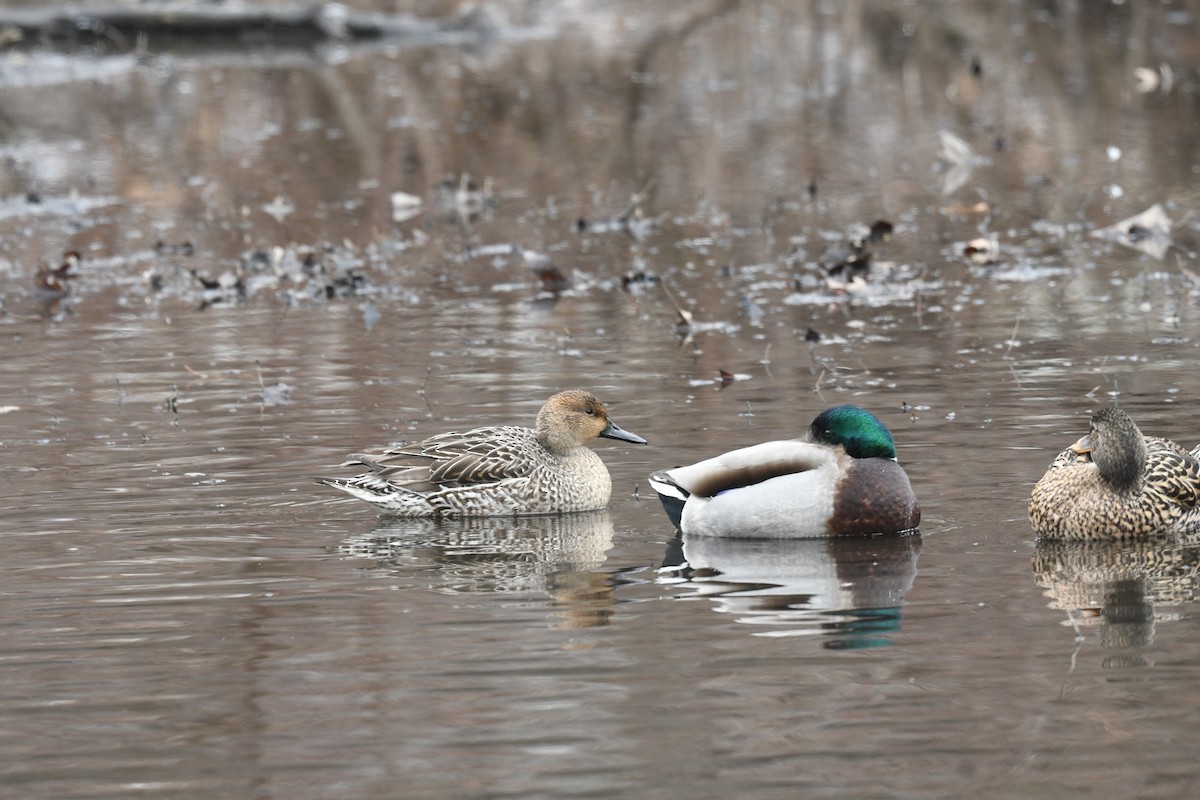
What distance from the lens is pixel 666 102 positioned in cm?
2917

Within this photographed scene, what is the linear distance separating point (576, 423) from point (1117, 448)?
2893 mm

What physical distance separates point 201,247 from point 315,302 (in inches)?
127

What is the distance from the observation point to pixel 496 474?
10164mm

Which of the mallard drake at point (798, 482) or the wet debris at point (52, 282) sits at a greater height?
the wet debris at point (52, 282)

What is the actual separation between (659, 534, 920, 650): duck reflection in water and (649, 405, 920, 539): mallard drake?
0.08m

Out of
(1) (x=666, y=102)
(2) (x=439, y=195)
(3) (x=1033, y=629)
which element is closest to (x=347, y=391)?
(3) (x=1033, y=629)

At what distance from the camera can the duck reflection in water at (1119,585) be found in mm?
7246

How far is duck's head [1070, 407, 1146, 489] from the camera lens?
8.88m

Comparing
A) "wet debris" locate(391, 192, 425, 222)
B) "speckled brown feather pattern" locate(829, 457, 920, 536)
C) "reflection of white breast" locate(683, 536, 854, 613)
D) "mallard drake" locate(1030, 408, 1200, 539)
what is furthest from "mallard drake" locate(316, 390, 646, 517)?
"wet debris" locate(391, 192, 425, 222)

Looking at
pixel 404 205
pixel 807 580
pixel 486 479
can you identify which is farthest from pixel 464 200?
pixel 807 580

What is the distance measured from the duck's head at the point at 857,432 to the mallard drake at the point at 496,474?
1.19m

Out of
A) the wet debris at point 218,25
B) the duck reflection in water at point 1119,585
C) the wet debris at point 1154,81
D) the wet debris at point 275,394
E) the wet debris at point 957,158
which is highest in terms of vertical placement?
the wet debris at point 218,25

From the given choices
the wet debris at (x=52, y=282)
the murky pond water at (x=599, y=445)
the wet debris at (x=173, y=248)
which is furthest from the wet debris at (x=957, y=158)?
the wet debris at (x=52, y=282)

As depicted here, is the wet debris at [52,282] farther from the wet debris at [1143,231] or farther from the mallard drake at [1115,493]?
the mallard drake at [1115,493]
